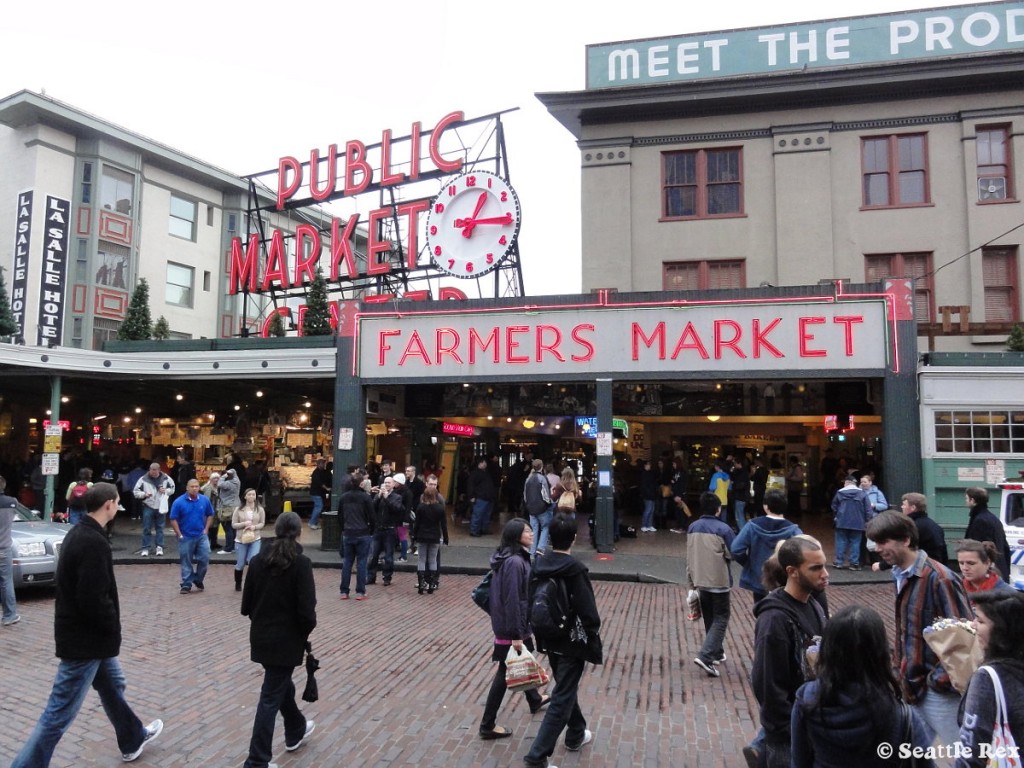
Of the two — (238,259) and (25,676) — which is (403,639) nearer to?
(25,676)

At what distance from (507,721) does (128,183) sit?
33568mm

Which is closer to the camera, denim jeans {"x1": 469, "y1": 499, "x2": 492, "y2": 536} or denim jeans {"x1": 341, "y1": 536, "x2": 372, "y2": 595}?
denim jeans {"x1": 341, "y1": 536, "x2": 372, "y2": 595}

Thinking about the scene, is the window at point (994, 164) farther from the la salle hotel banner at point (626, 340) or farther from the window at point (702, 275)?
the la salle hotel banner at point (626, 340)

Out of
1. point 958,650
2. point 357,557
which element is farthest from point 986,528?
point 357,557

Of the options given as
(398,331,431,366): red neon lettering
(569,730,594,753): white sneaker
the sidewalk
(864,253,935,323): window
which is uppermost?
(864,253,935,323): window

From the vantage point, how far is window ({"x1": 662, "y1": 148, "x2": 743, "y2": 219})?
65.9ft

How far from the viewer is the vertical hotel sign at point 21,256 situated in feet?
93.1

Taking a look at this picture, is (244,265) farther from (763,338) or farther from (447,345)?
(763,338)

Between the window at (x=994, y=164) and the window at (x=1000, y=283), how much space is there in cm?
144

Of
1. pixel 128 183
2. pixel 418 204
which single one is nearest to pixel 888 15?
pixel 418 204

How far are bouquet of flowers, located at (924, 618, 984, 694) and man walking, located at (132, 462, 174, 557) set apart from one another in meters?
14.1

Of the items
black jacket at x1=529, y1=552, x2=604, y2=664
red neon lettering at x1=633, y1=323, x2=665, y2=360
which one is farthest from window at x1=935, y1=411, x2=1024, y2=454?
black jacket at x1=529, y1=552, x2=604, y2=664

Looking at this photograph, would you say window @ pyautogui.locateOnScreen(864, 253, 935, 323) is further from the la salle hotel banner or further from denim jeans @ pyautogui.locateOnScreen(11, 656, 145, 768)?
denim jeans @ pyautogui.locateOnScreen(11, 656, 145, 768)

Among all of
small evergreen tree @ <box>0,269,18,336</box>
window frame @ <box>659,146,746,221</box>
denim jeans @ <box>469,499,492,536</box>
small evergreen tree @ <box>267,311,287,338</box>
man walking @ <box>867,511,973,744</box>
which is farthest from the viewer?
small evergreen tree @ <box>0,269,18,336</box>
